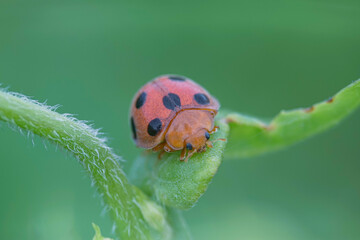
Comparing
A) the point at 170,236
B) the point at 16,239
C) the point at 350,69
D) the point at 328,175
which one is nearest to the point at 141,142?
the point at 170,236

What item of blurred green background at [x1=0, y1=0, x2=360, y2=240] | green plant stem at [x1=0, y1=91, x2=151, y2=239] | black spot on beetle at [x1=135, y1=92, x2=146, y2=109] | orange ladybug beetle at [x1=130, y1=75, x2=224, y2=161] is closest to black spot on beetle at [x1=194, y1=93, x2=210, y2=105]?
orange ladybug beetle at [x1=130, y1=75, x2=224, y2=161]

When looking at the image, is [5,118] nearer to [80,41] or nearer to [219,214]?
[219,214]

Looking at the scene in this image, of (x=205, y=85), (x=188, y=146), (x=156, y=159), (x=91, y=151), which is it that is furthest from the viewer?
(x=205, y=85)

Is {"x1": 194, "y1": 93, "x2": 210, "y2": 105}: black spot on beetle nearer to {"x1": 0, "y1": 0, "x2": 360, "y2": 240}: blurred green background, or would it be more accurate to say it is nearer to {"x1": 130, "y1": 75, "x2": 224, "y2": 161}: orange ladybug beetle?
{"x1": 130, "y1": 75, "x2": 224, "y2": 161}: orange ladybug beetle

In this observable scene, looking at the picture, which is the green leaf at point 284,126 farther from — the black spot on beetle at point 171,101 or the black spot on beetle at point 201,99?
the black spot on beetle at point 171,101

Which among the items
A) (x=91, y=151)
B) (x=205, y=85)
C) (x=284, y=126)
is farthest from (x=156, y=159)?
(x=205, y=85)

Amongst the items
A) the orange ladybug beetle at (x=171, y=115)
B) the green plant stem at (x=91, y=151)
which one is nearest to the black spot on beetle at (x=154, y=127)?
the orange ladybug beetle at (x=171, y=115)

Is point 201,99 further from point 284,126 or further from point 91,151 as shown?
point 91,151
